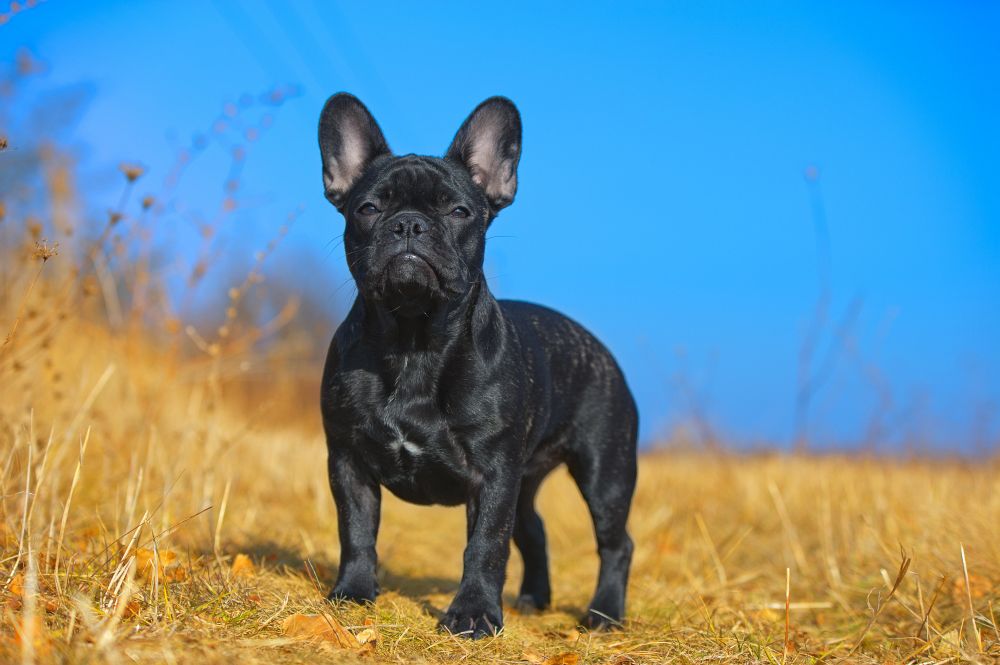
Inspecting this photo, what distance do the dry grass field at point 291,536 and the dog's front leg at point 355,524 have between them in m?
0.15

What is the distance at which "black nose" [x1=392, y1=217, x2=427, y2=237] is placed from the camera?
4148 mm

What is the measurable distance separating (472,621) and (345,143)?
2.44 m

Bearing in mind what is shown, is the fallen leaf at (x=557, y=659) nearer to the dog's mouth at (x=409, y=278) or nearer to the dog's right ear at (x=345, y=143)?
the dog's mouth at (x=409, y=278)

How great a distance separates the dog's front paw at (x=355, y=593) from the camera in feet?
13.8

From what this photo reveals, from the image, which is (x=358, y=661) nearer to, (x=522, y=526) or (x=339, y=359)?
(x=339, y=359)

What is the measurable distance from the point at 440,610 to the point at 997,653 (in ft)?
7.92

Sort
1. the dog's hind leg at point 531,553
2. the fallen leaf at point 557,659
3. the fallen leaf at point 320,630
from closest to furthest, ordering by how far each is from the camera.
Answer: the fallen leaf at point 320,630, the fallen leaf at point 557,659, the dog's hind leg at point 531,553

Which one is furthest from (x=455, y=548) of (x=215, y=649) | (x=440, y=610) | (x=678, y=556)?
(x=215, y=649)

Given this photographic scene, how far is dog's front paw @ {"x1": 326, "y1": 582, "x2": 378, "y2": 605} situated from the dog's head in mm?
1206

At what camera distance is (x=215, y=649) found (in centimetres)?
296

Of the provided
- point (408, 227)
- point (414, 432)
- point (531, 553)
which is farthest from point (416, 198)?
point (531, 553)

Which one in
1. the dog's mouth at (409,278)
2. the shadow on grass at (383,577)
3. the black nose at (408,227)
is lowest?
the shadow on grass at (383,577)

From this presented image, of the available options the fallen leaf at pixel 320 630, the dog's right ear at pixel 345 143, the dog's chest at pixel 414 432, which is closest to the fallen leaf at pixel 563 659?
the fallen leaf at pixel 320 630

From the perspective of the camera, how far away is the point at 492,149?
4.98 m
